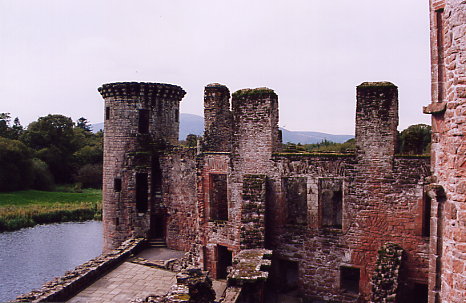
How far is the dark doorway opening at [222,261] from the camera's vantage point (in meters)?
14.0

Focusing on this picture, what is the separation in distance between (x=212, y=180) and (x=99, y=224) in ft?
86.7

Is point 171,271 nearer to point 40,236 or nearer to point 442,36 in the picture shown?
point 442,36

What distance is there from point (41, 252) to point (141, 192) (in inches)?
512

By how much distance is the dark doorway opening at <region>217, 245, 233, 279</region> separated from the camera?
1400 centimetres

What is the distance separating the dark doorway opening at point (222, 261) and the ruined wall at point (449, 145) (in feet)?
31.8

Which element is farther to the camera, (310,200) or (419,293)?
(310,200)

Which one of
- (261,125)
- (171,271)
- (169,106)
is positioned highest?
(169,106)

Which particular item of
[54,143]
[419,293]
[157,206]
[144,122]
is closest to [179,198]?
[157,206]

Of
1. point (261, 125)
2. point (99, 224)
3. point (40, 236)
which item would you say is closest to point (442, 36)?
point (261, 125)

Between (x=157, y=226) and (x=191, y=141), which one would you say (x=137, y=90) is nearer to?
(x=191, y=141)

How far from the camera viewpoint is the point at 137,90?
62.6 feet

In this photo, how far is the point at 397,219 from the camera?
419 inches

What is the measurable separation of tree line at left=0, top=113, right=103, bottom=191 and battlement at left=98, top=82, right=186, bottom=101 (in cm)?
3276

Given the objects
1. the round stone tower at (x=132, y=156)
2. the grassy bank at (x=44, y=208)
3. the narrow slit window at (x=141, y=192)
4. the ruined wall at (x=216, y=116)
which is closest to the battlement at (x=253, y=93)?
the ruined wall at (x=216, y=116)
